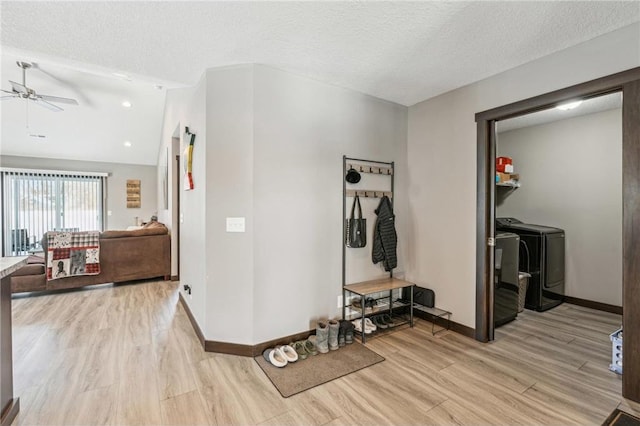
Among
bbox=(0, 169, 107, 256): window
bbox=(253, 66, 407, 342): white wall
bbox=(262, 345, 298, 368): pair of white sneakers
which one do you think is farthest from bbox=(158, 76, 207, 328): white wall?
bbox=(0, 169, 107, 256): window

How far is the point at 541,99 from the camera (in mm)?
2324

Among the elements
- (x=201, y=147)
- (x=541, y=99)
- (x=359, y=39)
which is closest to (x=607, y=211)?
(x=541, y=99)

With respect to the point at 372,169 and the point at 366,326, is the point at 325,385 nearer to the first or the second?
the point at 366,326

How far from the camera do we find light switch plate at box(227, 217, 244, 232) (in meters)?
2.45

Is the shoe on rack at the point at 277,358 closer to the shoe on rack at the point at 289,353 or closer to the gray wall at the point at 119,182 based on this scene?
the shoe on rack at the point at 289,353

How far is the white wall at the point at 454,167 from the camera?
7.44ft

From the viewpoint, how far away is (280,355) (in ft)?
7.63

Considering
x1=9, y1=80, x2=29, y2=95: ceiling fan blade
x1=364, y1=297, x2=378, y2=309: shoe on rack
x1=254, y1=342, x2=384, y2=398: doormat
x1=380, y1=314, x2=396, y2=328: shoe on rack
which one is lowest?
x1=254, y1=342, x2=384, y2=398: doormat

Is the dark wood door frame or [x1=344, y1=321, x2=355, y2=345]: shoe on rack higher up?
the dark wood door frame

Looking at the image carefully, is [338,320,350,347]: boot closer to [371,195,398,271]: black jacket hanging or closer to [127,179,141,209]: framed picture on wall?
[371,195,398,271]: black jacket hanging

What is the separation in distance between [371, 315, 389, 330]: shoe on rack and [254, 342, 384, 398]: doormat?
46 cm

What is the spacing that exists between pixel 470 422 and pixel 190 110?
365 cm

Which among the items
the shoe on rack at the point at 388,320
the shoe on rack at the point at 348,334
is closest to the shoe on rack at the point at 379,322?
the shoe on rack at the point at 388,320

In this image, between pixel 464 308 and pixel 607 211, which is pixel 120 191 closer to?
pixel 464 308
